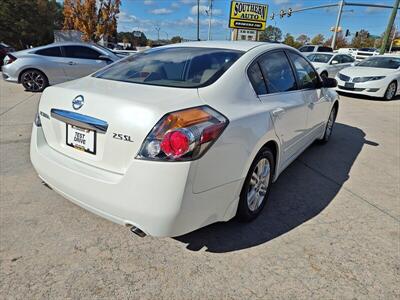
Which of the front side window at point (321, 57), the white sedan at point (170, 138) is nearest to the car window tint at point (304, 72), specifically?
the white sedan at point (170, 138)

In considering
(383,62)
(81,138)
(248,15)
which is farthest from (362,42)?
(81,138)

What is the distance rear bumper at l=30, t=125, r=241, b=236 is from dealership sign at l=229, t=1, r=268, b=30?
21.0 meters

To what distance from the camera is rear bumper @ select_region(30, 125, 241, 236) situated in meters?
1.71

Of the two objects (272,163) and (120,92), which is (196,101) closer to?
(120,92)

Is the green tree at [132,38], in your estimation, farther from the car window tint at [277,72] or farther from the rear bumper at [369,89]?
the car window tint at [277,72]

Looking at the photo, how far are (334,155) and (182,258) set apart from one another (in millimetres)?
3299

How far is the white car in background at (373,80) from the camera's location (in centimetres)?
948

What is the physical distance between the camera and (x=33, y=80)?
851 cm

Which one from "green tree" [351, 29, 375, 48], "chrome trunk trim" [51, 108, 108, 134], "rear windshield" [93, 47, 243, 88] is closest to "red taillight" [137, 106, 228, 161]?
"chrome trunk trim" [51, 108, 108, 134]

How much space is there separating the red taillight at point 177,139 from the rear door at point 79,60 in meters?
7.83

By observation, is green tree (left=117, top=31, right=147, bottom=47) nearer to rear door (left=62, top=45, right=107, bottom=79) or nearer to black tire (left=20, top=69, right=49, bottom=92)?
rear door (left=62, top=45, right=107, bottom=79)

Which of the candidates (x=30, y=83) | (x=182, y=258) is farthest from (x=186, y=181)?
(x=30, y=83)

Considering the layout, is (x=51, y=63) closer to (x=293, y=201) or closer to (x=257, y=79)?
(x=257, y=79)

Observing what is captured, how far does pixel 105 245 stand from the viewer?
2277 mm
